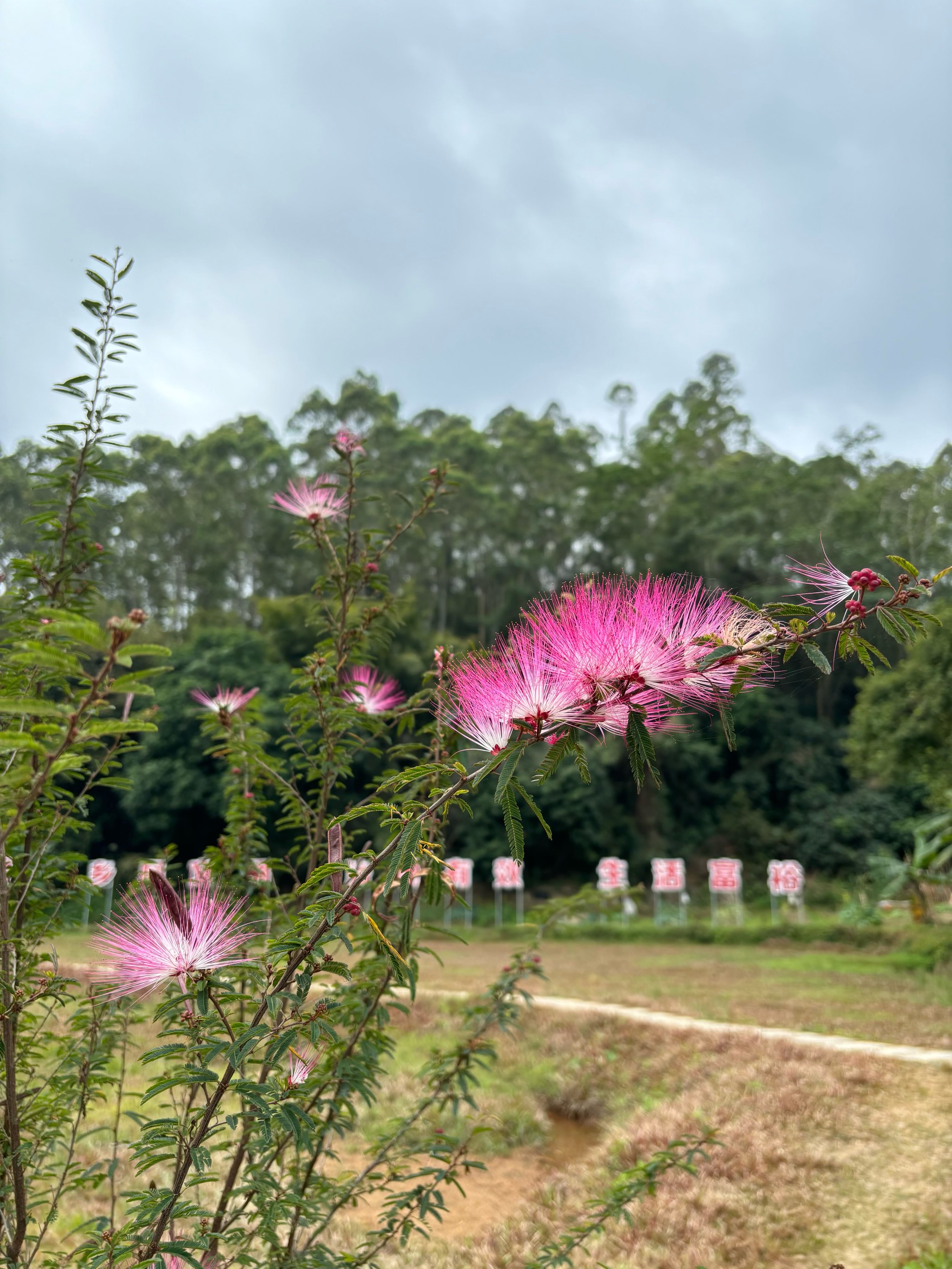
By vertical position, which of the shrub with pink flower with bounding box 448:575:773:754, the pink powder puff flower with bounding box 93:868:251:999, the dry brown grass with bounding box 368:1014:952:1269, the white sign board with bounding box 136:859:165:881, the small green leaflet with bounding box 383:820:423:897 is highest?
the shrub with pink flower with bounding box 448:575:773:754

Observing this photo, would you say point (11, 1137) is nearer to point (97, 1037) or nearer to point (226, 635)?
point (97, 1037)

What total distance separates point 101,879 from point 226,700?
80 cm

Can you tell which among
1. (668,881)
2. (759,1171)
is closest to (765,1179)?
(759,1171)

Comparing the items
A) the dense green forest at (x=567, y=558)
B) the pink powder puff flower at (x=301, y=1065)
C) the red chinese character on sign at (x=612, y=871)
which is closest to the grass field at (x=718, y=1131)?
the pink powder puff flower at (x=301, y=1065)

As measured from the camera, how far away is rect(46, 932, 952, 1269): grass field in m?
3.31

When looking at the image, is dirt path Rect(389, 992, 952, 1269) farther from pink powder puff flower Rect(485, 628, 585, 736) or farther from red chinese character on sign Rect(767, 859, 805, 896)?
red chinese character on sign Rect(767, 859, 805, 896)

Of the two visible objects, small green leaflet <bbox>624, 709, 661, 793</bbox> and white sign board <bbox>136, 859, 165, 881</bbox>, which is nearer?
small green leaflet <bbox>624, 709, 661, 793</bbox>

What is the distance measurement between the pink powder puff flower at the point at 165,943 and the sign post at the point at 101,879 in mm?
120

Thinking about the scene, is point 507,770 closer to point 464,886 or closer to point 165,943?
point 165,943

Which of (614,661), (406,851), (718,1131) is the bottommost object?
(718,1131)

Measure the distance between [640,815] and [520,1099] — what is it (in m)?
18.1

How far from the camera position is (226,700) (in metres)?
2.17

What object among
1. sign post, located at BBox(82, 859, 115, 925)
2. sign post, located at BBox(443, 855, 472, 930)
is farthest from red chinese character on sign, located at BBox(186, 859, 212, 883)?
sign post, located at BBox(443, 855, 472, 930)

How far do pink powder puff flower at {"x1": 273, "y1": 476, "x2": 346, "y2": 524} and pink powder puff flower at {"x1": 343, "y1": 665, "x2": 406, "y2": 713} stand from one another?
41 cm
